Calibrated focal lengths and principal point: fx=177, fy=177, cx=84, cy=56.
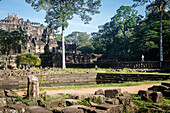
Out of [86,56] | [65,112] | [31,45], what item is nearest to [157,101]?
[65,112]

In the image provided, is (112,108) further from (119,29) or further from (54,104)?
(119,29)

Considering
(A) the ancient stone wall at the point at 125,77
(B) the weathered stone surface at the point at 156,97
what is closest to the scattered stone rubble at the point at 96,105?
(B) the weathered stone surface at the point at 156,97

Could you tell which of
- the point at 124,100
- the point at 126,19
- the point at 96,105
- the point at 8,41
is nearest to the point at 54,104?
the point at 96,105

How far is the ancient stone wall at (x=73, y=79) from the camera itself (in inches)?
558

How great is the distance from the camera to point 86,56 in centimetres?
3669

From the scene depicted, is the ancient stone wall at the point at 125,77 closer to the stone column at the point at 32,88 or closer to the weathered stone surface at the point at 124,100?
the weathered stone surface at the point at 124,100

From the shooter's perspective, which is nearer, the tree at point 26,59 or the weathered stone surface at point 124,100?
the weathered stone surface at point 124,100

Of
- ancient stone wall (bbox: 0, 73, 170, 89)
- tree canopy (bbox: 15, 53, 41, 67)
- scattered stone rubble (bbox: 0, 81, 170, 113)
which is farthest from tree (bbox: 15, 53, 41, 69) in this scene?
scattered stone rubble (bbox: 0, 81, 170, 113)

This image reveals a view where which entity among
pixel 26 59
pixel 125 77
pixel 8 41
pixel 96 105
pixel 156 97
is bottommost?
pixel 125 77

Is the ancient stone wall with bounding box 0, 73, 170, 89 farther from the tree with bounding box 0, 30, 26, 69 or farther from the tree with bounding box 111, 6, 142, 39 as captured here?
the tree with bounding box 111, 6, 142, 39

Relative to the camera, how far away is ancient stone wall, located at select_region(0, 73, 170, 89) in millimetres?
14164

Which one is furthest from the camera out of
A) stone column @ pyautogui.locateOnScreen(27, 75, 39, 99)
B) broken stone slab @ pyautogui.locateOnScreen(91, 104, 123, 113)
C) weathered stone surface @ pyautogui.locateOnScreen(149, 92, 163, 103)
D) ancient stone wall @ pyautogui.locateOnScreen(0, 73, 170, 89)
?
ancient stone wall @ pyautogui.locateOnScreen(0, 73, 170, 89)

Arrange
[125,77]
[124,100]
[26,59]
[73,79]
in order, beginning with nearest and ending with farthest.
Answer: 1. [124,100]
2. [125,77]
3. [73,79]
4. [26,59]

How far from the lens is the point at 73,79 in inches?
645
